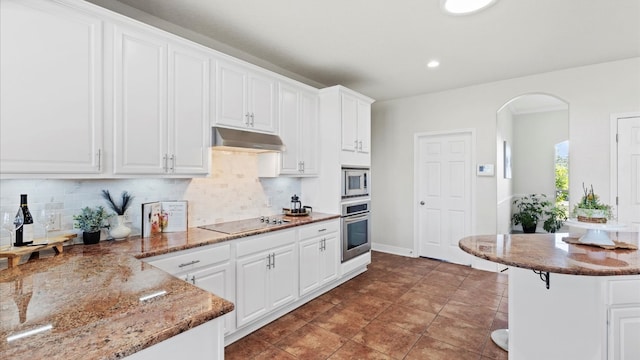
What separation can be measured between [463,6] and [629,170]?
301cm

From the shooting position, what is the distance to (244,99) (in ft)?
9.30

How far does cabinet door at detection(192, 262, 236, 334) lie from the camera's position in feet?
7.27

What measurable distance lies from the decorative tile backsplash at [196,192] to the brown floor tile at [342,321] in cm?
132

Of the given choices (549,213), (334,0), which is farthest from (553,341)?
(549,213)

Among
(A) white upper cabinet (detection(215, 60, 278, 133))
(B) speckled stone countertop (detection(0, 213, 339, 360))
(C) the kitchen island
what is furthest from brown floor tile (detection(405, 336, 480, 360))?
(A) white upper cabinet (detection(215, 60, 278, 133))

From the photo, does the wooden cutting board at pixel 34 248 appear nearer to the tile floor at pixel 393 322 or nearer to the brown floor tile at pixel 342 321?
the tile floor at pixel 393 322

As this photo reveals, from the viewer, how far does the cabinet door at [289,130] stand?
3248mm

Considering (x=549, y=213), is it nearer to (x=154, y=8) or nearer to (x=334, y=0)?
(x=334, y=0)

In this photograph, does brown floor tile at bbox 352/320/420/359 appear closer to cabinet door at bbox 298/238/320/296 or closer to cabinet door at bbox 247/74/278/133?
cabinet door at bbox 298/238/320/296

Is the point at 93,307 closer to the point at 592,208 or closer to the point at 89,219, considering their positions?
the point at 89,219

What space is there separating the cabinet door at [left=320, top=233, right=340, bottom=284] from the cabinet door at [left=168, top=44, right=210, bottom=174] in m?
1.63

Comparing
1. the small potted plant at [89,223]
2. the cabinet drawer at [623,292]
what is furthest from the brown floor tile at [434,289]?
the small potted plant at [89,223]

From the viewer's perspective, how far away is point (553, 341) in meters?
1.81

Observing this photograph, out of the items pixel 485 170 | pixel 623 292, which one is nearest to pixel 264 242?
pixel 623 292
